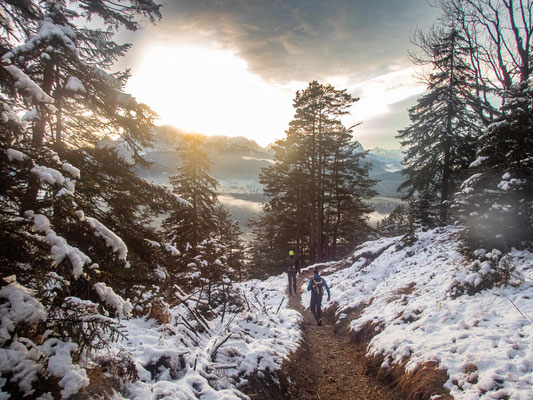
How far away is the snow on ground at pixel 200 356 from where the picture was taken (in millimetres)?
4133

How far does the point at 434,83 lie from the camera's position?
19.3m

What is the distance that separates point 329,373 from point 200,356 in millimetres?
3572

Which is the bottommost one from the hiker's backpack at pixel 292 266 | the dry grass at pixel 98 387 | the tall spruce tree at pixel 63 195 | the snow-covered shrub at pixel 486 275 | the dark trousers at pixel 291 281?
the dark trousers at pixel 291 281

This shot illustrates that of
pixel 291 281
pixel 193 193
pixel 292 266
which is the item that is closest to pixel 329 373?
pixel 292 266

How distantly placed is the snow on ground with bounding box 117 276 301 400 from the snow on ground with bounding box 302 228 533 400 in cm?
284

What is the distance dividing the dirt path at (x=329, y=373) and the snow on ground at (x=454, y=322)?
620 mm

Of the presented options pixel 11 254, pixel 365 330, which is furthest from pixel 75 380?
pixel 365 330

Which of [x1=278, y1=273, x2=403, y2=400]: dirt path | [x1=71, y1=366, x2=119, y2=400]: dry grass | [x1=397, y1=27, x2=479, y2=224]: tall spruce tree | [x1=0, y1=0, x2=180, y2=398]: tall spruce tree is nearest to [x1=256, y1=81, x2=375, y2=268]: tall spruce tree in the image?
[x1=397, y1=27, x2=479, y2=224]: tall spruce tree

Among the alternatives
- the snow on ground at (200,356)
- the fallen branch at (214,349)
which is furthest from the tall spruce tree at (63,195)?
the fallen branch at (214,349)

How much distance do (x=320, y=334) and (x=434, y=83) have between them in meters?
19.9

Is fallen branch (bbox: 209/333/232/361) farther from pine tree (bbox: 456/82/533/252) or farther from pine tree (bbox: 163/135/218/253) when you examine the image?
pine tree (bbox: 163/135/218/253)

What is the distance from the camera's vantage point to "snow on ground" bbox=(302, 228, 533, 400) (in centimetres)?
418

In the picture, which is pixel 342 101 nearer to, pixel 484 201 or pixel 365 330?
pixel 484 201

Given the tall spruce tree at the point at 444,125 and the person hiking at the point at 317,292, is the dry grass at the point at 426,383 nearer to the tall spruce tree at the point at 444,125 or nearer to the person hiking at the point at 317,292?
the person hiking at the point at 317,292
